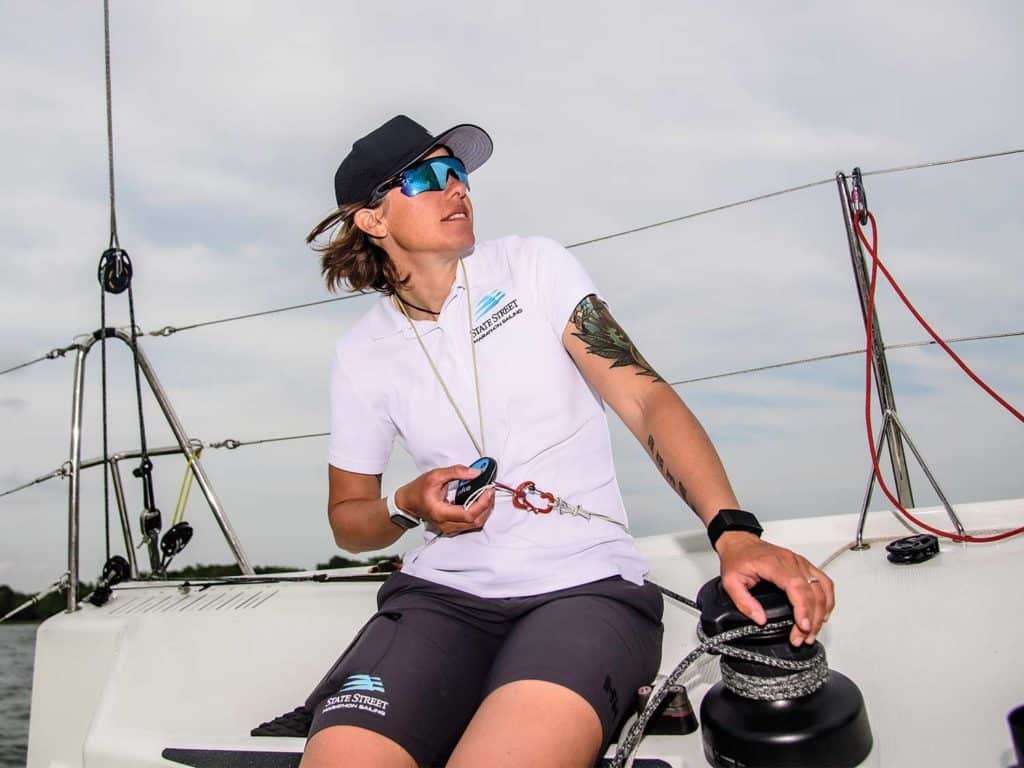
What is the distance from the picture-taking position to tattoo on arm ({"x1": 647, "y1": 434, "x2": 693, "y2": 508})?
1407mm

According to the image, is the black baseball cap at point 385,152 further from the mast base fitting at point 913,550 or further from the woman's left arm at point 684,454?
the mast base fitting at point 913,550

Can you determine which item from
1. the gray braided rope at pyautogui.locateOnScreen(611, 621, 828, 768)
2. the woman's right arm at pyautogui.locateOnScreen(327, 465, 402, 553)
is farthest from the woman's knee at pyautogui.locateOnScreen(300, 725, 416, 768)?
the woman's right arm at pyautogui.locateOnScreen(327, 465, 402, 553)

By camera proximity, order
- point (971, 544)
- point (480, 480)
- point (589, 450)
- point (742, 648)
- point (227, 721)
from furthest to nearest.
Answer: point (971, 544), point (227, 721), point (589, 450), point (480, 480), point (742, 648)

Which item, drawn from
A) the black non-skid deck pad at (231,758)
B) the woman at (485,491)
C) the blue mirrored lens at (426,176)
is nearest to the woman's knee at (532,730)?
the woman at (485,491)

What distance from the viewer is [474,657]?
60.8 inches

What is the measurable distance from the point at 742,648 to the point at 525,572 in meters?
0.51

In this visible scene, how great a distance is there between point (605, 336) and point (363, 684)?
2.37ft

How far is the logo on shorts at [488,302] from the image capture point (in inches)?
70.4

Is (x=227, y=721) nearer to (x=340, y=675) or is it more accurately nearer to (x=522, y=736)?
(x=340, y=675)

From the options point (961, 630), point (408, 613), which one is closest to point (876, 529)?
point (961, 630)

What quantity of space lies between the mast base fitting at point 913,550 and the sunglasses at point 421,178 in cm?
128

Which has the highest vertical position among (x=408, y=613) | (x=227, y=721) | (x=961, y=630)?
(x=408, y=613)

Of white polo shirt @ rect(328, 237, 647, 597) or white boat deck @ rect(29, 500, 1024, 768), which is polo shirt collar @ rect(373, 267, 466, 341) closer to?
white polo shirt @ rect(328, 237, 647, 597)

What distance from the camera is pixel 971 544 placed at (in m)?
2.10
